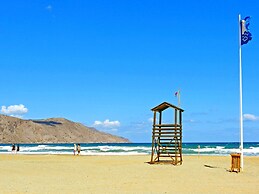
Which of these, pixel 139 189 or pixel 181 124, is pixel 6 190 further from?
pixel 181 124

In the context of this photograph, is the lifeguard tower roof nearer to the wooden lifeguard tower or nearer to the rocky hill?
the wooden lifeguard tower

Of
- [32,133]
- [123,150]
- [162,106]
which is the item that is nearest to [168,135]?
[162,106]

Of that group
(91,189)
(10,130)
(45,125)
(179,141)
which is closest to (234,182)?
(91,189)

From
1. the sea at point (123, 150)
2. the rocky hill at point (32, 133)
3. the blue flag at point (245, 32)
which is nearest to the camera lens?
the blue flag at point (245, 32)

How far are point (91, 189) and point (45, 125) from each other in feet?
612

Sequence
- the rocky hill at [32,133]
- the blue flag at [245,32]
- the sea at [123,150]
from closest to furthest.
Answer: the blue flag at [245,32] < the sea at [123,150] < the rocky hill at [32,133]

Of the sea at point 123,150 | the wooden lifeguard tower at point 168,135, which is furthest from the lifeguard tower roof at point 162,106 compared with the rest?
the sea at point 123,150

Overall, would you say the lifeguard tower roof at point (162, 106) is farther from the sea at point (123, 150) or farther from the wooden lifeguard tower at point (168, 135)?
the sea at point (123, 150)

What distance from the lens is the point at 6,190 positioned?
43.0 ft

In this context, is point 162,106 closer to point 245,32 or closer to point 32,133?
point 245,32

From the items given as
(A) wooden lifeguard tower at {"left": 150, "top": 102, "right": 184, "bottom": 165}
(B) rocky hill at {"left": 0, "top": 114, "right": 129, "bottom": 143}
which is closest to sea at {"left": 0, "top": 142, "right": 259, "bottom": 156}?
(A) wooden lifeguard tower at {"left": 150, "top": 102, "right": 184, "bottom": 165}

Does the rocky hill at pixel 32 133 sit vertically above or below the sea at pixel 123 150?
above

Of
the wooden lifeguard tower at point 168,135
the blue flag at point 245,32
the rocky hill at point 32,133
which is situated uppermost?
the rocky hill at point 32,133

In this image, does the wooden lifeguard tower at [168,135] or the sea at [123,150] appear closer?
the wooden lifeguard tower at [168,135]
